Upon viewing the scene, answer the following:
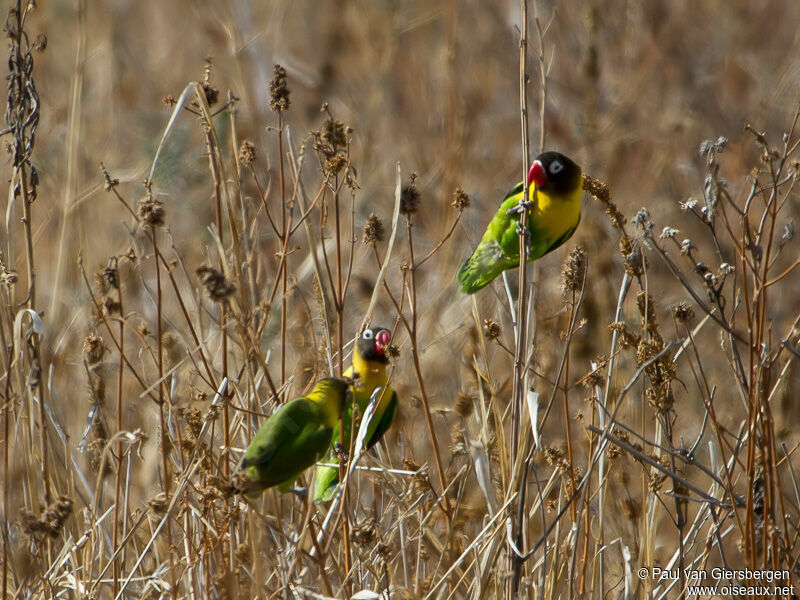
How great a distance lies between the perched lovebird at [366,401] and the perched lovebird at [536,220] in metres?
0.40

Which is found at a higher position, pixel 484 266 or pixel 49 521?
pixel 484 266

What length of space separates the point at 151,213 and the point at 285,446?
541 mm

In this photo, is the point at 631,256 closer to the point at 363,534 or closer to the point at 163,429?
the point at 363,534

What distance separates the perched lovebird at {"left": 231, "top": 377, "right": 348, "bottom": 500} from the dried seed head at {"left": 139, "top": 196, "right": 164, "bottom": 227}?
17.9 inches

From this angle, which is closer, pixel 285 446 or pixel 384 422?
pixel 285 446

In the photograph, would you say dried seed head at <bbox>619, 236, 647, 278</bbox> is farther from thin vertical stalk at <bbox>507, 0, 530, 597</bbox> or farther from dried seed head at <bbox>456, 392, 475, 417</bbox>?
dried seed head at <bbox>456, 392, 475, 417</bbox>

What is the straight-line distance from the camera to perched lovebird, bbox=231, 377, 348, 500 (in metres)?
1.80

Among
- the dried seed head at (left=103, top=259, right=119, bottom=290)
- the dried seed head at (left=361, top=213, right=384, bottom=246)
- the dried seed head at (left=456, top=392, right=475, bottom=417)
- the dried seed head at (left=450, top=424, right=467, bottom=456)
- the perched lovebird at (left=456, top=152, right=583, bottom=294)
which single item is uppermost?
the perched lovebird at (left=456, top=152, right=583, bottom=294)

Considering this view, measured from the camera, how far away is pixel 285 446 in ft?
6.08

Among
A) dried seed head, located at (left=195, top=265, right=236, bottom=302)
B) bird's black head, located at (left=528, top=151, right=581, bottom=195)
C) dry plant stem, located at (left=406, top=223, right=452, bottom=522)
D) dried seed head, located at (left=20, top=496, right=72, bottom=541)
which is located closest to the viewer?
dried seed head, located at (left=195, top=265, right=236, bottom=302)

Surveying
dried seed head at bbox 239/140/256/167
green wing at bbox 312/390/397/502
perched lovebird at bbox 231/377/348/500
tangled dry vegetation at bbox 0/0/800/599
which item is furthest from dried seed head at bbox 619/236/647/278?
green wing at bbox 312/390/397/502

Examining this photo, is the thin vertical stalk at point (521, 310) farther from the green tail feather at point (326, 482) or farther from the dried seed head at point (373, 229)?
the green tail feather at point (326, 482)

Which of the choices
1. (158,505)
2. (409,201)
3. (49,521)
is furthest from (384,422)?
(49,521)

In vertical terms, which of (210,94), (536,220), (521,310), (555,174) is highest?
(555,174)
